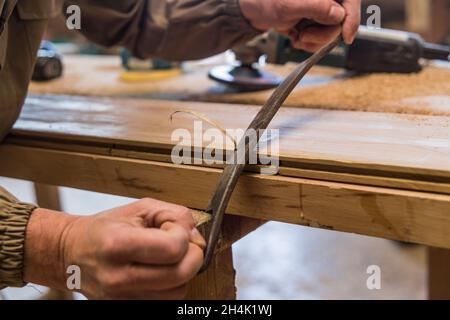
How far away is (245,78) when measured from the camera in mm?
1012

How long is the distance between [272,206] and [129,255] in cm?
20

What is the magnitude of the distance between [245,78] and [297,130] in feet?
1.27

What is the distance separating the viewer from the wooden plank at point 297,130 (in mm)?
517

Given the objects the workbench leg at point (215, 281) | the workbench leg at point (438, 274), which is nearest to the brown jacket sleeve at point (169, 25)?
the workbench leg at point (215, 281)

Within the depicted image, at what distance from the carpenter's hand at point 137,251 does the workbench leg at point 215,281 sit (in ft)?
0.70

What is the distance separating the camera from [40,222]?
48cm

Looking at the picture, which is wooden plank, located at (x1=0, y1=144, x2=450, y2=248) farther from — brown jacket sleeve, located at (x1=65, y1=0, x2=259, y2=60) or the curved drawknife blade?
brown jacket sleeve, located at (x1=65, y1=0, x2=259, y2=60)

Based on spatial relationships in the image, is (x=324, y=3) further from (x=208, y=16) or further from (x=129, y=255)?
(x=129, y=255)

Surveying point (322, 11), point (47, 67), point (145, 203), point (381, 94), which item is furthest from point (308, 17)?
point (47, 67)

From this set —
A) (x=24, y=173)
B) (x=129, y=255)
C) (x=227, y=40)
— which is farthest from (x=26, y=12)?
(x=129, y=255)

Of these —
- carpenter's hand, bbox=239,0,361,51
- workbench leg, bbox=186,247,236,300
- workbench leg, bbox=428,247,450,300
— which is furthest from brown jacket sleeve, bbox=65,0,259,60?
workbench leg, bbox=428,247,450,300

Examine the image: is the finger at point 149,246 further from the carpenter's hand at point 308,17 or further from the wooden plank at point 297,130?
the carpenter's hand at point 308,17

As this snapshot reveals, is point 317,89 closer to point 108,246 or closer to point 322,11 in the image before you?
point 322,11

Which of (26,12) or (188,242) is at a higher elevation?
(26,12)
